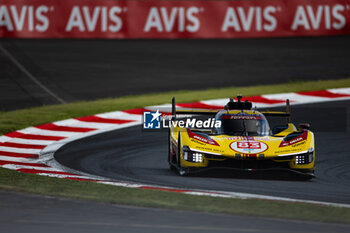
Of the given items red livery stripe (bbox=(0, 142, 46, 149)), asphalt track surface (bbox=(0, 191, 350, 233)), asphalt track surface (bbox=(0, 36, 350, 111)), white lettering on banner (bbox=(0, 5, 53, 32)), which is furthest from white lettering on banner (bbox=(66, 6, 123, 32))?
asphalt track surface (bbox=(0, 191, 350, 233))

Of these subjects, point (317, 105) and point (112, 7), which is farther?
point (112, 7)

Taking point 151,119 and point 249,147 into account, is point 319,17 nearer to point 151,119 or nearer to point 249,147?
point 151,119

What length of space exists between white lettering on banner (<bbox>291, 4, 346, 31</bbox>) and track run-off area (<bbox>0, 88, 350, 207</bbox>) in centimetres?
609

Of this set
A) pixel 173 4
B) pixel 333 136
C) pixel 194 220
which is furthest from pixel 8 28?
pixel 194 220

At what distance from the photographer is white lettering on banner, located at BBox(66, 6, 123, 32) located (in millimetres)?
27125

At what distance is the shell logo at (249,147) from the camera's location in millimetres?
12680

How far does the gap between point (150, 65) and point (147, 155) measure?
11.9 metres

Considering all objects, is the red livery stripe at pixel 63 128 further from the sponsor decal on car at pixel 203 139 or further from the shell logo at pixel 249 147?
the shell logo at pixel 249 147

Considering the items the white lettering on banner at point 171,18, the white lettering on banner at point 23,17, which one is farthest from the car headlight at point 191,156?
the white lettering on banner at point 23,17

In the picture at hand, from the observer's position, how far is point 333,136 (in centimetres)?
1744

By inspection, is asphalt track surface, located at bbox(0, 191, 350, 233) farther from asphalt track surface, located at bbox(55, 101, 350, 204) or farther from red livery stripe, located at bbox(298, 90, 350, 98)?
red livery stripe, located at bbox(298, 90, 350, 98)

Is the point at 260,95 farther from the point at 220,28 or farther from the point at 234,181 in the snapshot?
the point at 234,181

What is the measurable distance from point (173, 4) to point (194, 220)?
1925cm

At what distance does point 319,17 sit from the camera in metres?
28.0
